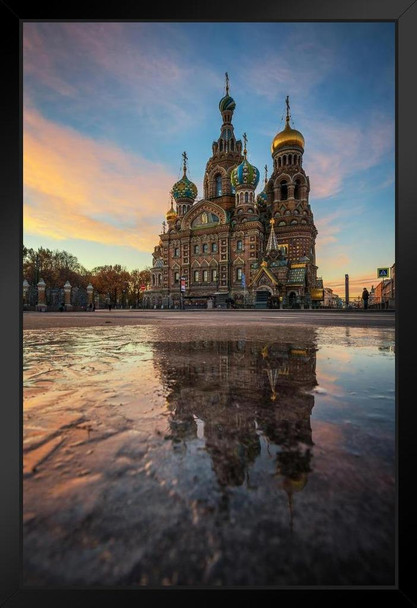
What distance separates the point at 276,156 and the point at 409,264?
166 feet

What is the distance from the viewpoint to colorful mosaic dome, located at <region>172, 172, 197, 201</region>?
5065 centimetres

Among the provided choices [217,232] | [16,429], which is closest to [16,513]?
[16,429]

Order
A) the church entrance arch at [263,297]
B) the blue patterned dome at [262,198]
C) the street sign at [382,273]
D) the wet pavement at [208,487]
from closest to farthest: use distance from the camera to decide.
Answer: the wet pavement at [208,487]
the street sign at [382,273]
the church entrance arch at [263,297]
the blue patterned dome at [262,198]

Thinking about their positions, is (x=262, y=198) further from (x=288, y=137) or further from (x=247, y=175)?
(x=288, y=137)

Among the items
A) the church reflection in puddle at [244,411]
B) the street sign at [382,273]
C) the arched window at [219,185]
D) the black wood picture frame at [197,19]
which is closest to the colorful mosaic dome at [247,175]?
the arched window at [219,185]

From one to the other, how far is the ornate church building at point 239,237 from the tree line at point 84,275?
14.4 m

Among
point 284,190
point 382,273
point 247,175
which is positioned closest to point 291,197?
point 284,190

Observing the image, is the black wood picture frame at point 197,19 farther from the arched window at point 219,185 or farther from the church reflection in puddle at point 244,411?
the arched window at point 219,185

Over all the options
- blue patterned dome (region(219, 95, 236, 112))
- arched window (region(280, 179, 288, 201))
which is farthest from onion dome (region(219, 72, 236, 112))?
arched window (region(280, 179, 288, 201))

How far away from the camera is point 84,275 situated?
60.3 meters

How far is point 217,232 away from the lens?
43188 millimetres

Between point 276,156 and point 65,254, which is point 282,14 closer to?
point 276,156

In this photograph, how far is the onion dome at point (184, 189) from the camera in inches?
1993

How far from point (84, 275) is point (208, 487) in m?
65.0
